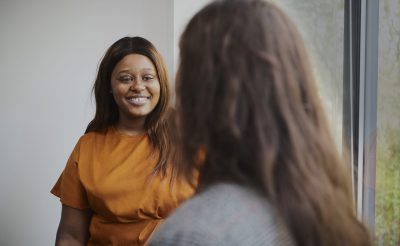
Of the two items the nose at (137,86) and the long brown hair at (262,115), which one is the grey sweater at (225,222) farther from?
the nose at (137,86)

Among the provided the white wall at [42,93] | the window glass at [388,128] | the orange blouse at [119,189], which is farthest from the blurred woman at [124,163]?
the white wall at [42,93]

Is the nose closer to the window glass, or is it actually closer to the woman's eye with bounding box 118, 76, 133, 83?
the woman's eye with bounding box 118, 76, 133, 83

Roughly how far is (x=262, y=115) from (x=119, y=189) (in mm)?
963

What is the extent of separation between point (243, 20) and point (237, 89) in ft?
0.31

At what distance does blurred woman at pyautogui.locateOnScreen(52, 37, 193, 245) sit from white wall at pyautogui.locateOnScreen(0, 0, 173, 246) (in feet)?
2.67

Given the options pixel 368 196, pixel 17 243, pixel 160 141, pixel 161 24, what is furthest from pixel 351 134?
pixel 17 243

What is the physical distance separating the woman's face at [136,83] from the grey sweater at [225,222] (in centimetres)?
102

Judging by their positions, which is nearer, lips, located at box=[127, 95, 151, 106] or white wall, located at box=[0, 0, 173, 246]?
lips, located at box=[127, 95, 151, 106]

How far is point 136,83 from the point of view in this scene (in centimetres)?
167

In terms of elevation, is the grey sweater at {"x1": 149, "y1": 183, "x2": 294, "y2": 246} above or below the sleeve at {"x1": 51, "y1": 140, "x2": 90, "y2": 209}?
above

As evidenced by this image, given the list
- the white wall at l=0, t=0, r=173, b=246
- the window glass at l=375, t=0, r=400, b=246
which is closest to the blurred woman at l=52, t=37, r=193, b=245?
the window glass at l=375, t=0, r=400, b=246

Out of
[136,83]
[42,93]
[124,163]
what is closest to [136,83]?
[136,83]

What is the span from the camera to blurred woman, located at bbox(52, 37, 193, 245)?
1.56 meters

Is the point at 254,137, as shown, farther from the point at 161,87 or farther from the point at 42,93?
the point at 42,93
